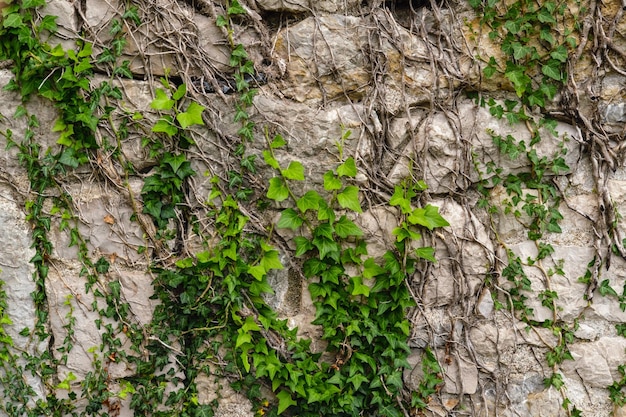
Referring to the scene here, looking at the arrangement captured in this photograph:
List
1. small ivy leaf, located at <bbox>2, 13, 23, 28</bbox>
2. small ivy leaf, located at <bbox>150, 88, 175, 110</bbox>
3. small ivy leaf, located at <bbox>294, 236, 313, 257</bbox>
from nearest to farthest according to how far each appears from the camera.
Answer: small ivy leaf, located at <bbox>2, 13, 23, 28</bbox>, small ivy leaf, located at <bbox>150, 88, 175, 110</bbox>, small ivy leaf, located at <bbox>294, 236, 313, 257</bbox>

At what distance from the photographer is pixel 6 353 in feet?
7.45

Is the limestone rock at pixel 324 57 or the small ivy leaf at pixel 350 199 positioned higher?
the limestone rock at pixel 324 57

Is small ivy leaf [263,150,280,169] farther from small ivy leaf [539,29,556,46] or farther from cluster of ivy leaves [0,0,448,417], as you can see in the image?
small ivy leaf [539,29,556,46]

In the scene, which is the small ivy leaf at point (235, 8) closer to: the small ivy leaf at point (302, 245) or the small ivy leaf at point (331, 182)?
the small ivy leaf at point (331, 182)

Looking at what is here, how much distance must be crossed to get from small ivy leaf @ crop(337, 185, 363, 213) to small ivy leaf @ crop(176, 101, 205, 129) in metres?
0.69

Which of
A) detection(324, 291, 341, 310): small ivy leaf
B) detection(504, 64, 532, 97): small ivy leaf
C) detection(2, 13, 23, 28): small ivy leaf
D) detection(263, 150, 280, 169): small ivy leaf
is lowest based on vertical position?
detection(324, 291, 341, 310): small ivy leaf

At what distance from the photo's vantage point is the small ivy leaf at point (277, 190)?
7.35 feet

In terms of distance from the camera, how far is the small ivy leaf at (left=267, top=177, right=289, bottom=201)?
2240mm

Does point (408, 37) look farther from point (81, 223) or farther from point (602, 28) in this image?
point (81, 223)

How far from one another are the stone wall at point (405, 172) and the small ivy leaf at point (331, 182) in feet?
0.17

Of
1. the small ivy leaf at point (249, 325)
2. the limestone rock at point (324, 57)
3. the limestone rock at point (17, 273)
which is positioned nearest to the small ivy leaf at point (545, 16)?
the limestone rock at point (324, 57)

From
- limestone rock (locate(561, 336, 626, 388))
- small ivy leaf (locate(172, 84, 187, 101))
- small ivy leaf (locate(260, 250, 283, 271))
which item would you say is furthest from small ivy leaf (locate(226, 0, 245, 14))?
limestone rock (locate(561, 336, 626, 388))

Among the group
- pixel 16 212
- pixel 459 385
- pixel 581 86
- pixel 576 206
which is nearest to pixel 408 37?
pixel 581 86

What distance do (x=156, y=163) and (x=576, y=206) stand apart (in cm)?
195
